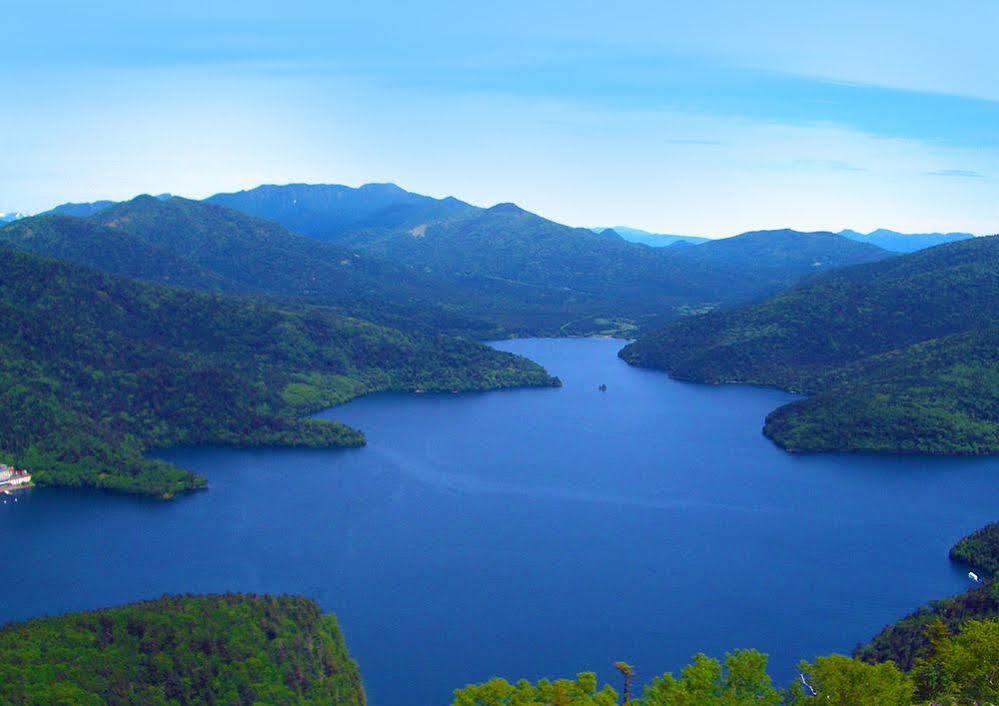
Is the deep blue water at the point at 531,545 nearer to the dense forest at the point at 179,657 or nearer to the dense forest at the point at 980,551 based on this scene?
the dense forest at the point at 980,551

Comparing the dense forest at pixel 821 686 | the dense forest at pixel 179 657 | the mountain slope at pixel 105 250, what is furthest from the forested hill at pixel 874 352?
the mountain slope at pixel 105 250

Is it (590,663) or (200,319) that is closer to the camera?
(590,663)

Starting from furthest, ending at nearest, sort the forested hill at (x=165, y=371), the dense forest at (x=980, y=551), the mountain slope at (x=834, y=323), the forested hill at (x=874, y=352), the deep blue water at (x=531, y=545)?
the mountain slope at (x=834, y=323), the forested hill at (x=874, y=352), the forested hill at (x=165, y=371), the dense forest at (x=980, y=551), the deep blue water at (x=531, y=545)

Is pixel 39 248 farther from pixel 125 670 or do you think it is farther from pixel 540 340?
pixel 125 670

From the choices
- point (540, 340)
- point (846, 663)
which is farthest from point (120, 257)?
point (846, 663)

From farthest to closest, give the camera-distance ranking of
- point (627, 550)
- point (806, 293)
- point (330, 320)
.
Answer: point (806, 293) < point (330, 320) < point (627, 550)
